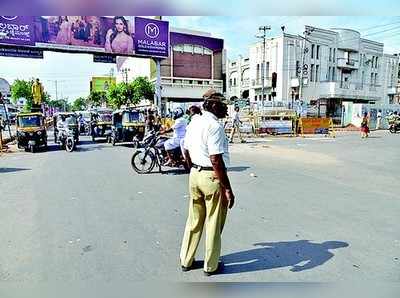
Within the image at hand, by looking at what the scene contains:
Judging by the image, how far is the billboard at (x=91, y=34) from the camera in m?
19.8

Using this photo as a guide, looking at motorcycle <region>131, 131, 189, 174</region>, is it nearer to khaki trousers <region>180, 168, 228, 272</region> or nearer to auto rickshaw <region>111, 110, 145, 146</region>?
khaki trousers <region>180, 168, 228, 272</region>

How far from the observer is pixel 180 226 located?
4965 mm

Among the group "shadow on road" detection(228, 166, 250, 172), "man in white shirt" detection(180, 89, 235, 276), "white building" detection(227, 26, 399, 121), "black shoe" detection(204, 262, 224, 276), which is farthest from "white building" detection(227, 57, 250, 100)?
"black shoe" detection(204, 262, 224, 276)

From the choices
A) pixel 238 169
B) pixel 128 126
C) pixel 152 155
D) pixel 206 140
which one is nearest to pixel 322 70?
pixel 128 126

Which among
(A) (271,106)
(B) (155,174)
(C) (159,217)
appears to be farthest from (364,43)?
(C) (159,217)

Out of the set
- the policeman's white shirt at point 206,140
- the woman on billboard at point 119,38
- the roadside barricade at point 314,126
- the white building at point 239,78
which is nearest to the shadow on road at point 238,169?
the policeman's white shirt at point 206,140

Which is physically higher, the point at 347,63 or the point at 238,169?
the point at 347,63

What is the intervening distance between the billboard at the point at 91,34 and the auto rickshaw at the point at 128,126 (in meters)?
6.63

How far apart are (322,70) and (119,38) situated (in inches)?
1195

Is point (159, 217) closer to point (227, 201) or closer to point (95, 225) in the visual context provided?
point (95, 225)

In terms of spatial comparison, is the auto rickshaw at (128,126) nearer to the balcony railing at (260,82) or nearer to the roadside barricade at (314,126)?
the roadside barricade at (314,126)

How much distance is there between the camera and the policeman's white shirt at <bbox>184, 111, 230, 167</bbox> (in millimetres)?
3316

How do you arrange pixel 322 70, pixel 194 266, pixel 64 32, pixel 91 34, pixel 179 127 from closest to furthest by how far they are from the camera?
pixel 194 266
pixel 179 127
pixel 64 32
pixel 91 34
pixel 322 70

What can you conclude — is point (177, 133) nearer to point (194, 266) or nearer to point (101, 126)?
point (194, 266)
